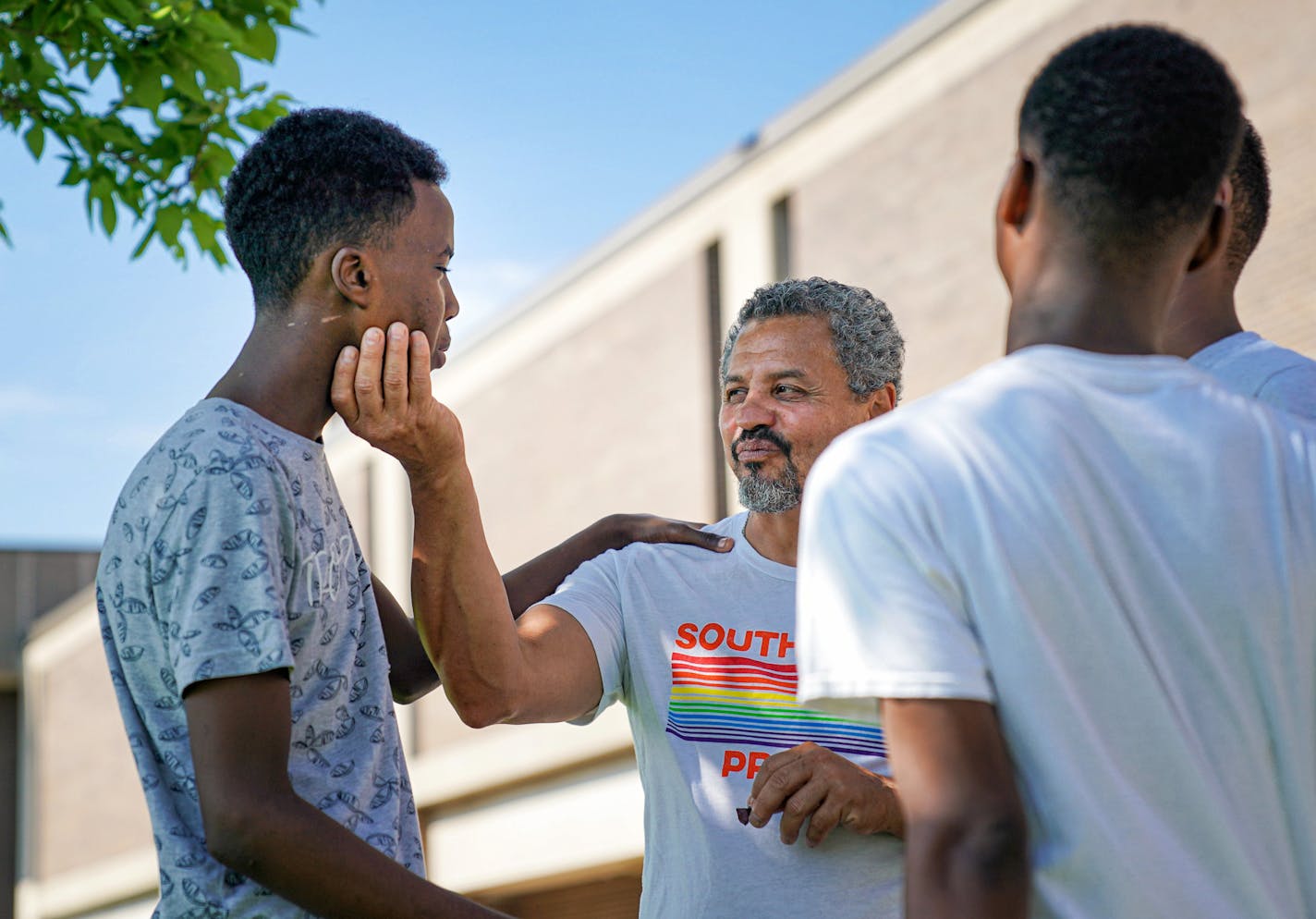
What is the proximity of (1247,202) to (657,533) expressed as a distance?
4.29 feet

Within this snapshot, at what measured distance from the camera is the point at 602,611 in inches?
121

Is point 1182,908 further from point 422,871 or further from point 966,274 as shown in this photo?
point 966,274

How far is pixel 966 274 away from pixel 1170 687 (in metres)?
11.1

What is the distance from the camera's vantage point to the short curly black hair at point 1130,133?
1.65 metres

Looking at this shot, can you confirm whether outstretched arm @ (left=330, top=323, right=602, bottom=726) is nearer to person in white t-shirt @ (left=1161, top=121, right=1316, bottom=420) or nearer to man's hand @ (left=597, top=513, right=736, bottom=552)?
man's hand @ (left=597, top=513, right=736, bottom=552)

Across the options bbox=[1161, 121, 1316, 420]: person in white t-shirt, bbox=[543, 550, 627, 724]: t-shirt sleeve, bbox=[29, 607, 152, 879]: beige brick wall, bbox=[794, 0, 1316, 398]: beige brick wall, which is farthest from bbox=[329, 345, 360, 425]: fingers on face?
bbox=[29, 607, 152, 879]: beige brick wall

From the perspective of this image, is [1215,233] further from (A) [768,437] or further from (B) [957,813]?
(A) [768,437]

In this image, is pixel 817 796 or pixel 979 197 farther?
pixel 979 197

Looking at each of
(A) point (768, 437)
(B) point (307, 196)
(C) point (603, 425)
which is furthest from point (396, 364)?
(C) point (603, 425)

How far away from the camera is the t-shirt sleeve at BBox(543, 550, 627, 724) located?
3.02 m

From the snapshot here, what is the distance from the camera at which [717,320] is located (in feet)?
51.1

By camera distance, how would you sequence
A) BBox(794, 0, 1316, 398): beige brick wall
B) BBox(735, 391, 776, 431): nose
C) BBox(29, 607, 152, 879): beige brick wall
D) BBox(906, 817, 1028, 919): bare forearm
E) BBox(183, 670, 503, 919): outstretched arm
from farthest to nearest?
BBox(29, 607, 152, 879): beige brick wall, BBox(794, 0, 1316, 398): beige brick wall, BBox(735, 391, 776, 431): nose, BBox(183, 670, 503, 919): outstretched arm, BBox(906, 817, 1028, 919): bare forearm

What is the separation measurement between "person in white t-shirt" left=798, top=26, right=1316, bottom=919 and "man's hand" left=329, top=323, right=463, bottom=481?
0.88 metres

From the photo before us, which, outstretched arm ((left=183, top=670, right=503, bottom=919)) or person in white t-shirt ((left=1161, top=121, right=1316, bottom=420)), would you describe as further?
person in white t-shirt ((left=1161, top=121, right=1316, bottom=420))
